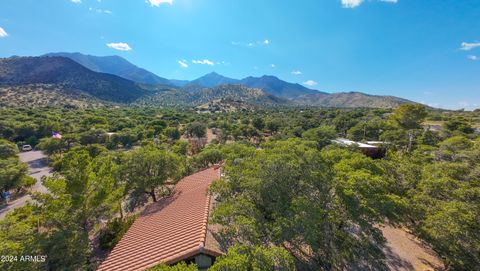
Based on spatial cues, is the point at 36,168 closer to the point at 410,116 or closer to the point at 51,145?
the point at 51,145

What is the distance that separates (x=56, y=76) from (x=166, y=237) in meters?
207

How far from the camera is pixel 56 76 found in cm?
15700

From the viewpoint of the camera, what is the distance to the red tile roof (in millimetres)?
8703

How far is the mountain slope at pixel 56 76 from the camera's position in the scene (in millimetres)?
142375

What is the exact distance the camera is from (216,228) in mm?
10586

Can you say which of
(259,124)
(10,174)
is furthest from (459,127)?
(10,174)

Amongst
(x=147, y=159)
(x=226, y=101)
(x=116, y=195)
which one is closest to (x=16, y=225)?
(x=116, y=195)

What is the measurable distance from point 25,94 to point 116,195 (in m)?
147

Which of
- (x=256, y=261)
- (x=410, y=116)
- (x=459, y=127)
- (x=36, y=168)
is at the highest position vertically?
(x=410, y=116)

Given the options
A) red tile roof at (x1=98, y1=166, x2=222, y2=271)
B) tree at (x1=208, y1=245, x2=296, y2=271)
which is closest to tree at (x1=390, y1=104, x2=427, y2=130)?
red tile roof at (x1=98, y1=166, x2=222, y2=271)

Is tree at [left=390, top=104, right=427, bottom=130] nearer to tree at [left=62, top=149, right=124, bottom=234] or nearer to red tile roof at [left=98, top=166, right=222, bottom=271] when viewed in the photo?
red tile roof at [left=98, top=166, right=222, bottom=271]

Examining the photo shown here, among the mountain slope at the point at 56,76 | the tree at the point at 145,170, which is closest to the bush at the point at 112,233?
the tree at the point at 145,170

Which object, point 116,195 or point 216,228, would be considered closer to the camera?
point 216,228

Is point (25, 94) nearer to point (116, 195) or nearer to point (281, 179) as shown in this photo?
point (116, 195)
